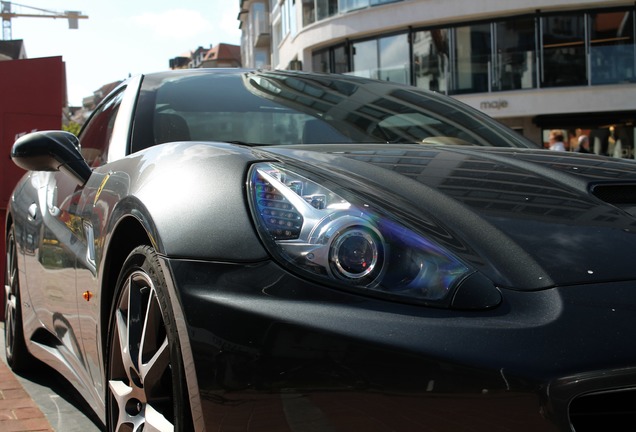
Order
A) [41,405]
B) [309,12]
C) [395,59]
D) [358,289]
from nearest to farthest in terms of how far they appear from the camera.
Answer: [358,289] < [41,405] < [395,59] < [309,12]

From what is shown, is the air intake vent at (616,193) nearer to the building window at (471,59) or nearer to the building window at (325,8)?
the building window at (471,59)

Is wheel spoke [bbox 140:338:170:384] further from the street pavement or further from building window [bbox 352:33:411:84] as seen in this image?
building window [bbox 352:33:411:84]

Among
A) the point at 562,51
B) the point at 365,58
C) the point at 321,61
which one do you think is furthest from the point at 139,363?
the point at 321,61

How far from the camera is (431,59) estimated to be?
26031 millimetres

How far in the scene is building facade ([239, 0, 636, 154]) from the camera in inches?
983

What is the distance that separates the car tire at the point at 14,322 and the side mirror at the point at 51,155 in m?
1.25

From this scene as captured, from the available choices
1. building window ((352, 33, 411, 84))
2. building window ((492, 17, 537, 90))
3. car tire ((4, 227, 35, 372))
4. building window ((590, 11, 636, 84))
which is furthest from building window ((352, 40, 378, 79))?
car tire ((4, 227, 35, 372))

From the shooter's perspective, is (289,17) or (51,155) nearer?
(51,155)

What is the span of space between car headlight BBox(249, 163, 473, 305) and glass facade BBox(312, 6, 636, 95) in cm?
2394

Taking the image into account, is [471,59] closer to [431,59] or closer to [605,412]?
[431,59]

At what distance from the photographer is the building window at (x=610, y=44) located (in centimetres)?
2488

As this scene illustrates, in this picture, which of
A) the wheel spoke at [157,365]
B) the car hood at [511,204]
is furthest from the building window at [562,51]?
the wheel spoke at [157,365]

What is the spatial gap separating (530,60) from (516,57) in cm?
44

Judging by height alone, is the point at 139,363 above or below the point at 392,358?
below
